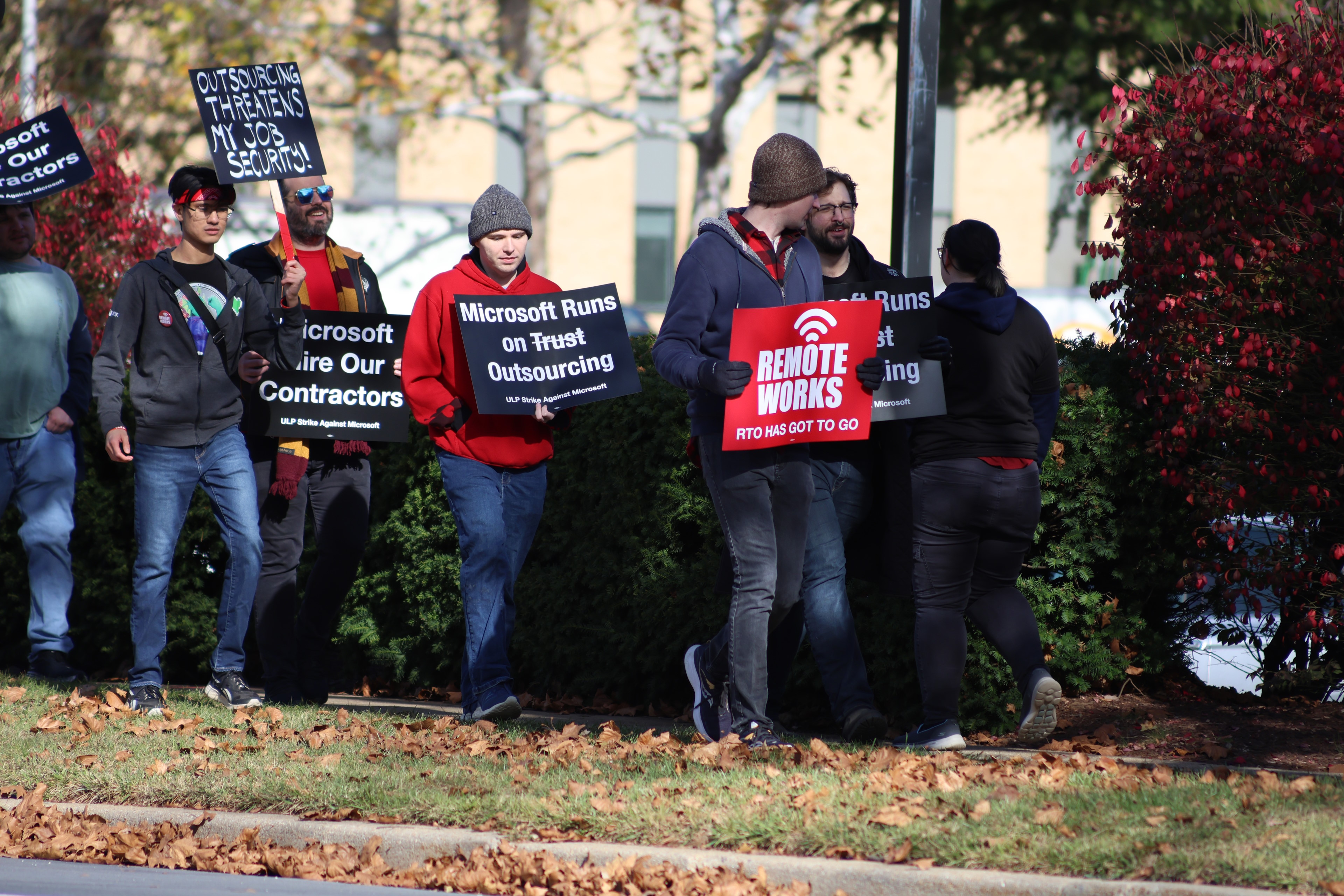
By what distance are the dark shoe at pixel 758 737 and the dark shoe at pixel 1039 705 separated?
89 centimetres

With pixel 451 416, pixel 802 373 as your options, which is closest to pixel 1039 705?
pixel 802 373

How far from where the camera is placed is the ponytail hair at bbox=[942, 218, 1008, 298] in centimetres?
590

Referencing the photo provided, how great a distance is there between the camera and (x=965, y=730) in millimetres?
6570

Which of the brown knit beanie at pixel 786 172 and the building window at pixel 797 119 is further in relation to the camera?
the building window at pixel 797 119

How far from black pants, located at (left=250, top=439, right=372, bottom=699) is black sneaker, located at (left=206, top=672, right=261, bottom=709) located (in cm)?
18

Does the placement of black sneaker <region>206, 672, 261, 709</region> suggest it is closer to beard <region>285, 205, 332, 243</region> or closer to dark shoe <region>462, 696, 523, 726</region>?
dark shoe <region>462, 696, 523, 726</region>

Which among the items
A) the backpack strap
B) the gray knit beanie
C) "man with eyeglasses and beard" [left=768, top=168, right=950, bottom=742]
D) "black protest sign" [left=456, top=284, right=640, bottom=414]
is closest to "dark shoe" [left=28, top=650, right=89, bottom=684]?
the backpack strap

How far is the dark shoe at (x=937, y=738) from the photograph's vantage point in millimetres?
5758

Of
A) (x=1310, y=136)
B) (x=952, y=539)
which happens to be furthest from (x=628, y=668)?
(x=1310, y=136)

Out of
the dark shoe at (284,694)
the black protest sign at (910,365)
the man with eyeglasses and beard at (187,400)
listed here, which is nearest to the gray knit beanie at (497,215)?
the man with eyeglasses and beard at (187,400)

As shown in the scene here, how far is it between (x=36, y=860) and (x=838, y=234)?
3832mm

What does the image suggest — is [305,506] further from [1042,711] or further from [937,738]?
[1042,711]

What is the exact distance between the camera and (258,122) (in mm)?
7332

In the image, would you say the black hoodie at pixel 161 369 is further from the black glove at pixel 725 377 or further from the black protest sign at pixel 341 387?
the black glove at pixel 725 377
